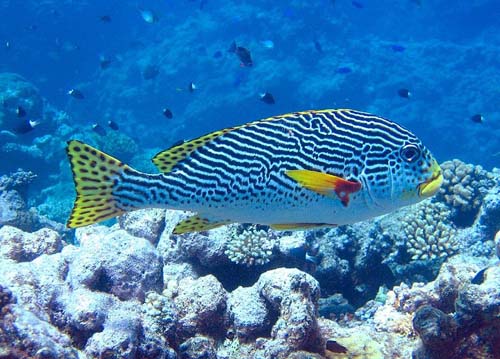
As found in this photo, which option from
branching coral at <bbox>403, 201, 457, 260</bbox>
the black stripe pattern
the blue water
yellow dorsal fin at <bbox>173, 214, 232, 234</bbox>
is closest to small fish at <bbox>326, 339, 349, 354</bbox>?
the black stripe pattern

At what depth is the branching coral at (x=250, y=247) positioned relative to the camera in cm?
599

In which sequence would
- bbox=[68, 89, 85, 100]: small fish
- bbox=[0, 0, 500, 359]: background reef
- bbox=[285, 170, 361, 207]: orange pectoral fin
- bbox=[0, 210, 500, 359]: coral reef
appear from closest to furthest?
1. bbox=[285, 170, 361, 207]: orange pectoral fin
2. bbox=[0, 210, 500, 359]: coral reef
3. bbox=[0, 0, 500, 359]: background reef
4. bbox=[68, 89, 85, 100]: small fish

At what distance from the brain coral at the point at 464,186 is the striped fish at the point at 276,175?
640cm

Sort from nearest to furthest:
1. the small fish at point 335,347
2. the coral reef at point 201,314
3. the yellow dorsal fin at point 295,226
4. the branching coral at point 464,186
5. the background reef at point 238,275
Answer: the yellow dorsal fin at point 295,226
the coral reef at point 201,314
the background reef at point 238,275
the small fish at point 335,347
the branching coral at point 464,186

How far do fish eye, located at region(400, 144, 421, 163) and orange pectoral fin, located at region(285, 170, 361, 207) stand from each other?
1.31 ft

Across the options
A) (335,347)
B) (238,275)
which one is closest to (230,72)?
(238,275)

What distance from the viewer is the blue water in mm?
27625

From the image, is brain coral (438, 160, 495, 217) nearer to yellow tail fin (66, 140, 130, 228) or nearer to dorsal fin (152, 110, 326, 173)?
dorsal fin (152, 110, 326, 173)

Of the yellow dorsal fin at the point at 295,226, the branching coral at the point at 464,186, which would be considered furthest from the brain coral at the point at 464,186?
the yellow dorsal fin at the point at 295,226

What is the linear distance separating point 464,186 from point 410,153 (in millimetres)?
6700

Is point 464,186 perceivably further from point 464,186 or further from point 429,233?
point 429,233

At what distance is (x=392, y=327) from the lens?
4980 millimetres

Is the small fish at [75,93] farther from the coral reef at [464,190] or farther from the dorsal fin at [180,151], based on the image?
the dorsal fin at [180,151]

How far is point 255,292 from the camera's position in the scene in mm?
4832
